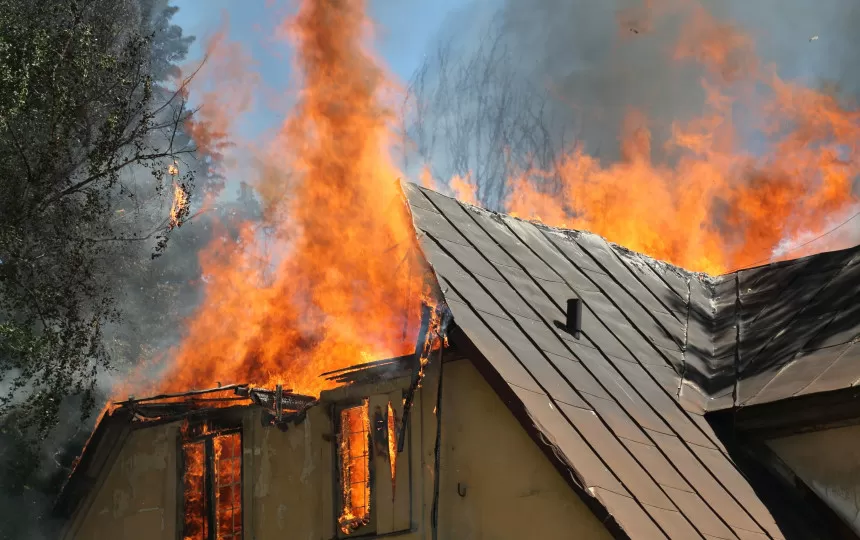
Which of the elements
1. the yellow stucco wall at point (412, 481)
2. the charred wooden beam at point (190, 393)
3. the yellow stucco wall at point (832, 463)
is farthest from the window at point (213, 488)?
the yellow stucco wall at point (832, 463)

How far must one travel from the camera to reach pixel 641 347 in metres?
13.0

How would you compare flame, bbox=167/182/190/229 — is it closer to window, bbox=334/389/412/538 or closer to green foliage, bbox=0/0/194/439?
green foliage, bbox=0/0/194/439

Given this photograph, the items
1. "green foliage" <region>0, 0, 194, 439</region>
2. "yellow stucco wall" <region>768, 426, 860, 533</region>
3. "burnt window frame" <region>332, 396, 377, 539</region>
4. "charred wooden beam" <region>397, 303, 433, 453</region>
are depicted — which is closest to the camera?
"charred wooden beam" <region>397, 303, 433, 453</region>

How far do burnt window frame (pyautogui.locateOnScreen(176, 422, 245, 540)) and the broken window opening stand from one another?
140 cm

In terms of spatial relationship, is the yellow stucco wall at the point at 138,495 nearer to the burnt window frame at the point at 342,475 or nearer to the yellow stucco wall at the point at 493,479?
the burnt window frame at the point at 342,475

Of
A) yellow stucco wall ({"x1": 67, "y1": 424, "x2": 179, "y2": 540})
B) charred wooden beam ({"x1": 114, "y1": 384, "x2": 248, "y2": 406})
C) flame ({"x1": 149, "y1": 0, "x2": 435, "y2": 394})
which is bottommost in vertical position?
yellow stucco wall ({"x1": 67, "y1": 424, "x2": 179, "y2": 540})

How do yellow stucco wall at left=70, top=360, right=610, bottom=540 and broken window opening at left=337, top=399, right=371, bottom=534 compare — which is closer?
yellow stucco wall at left=70, top=360, right=610, bottom=540

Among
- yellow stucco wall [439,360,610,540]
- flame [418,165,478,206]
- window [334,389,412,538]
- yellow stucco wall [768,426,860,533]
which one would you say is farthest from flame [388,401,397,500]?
flame [418,165,478,206]

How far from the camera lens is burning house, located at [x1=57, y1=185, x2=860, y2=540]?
1009 centimetres

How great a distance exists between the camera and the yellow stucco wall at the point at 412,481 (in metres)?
10.0

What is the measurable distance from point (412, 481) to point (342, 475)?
102cm

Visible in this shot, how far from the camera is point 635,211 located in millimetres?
24016

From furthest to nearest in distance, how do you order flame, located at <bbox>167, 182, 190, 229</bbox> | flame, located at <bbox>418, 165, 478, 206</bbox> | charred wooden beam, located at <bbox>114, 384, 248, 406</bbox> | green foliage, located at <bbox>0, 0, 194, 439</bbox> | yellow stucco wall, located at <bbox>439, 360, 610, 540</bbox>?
flame, located at <bbox>418, 165, 478, 206</bbox> < flame, located at <bbox>167, 182, 190, 229</bbox> < green foliage, located at <bbox>0, 0, 194, 439</bbox> < charred wooden beam, located at <bbox>114, 384, 248, 406</bbox> < yellow stucco wall, located at <bbox>439, 360, 610, 540</bbox>

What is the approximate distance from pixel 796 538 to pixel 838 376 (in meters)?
1.80
